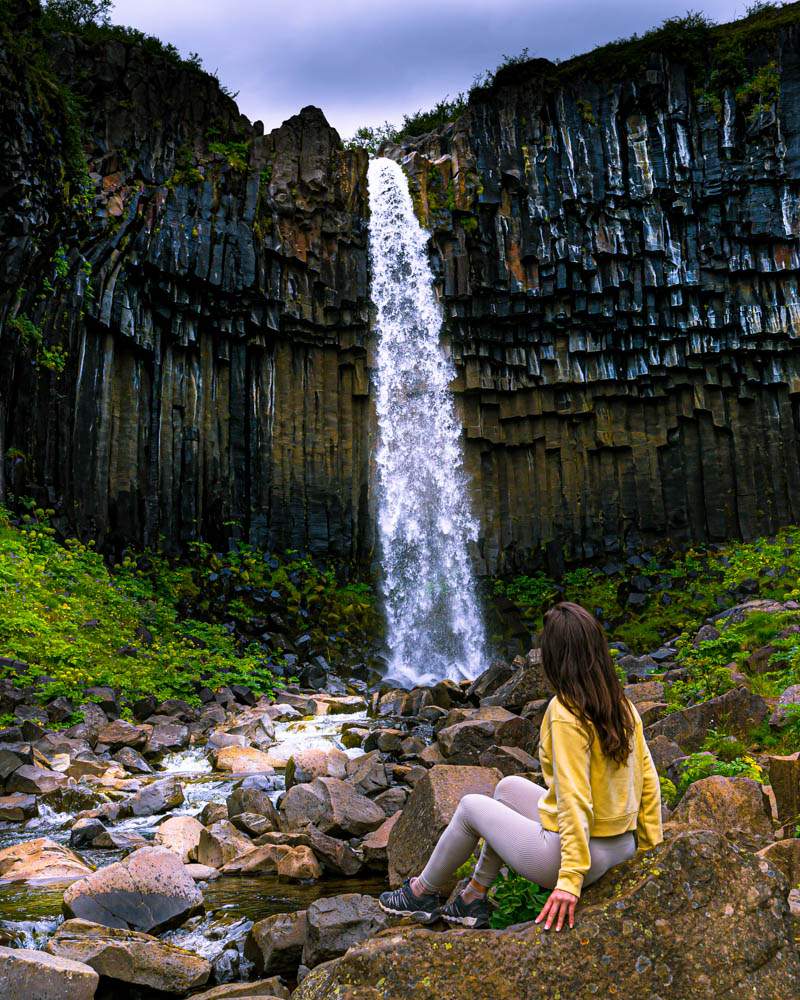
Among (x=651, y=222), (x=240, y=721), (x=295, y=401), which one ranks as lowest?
(x=240, y=721)

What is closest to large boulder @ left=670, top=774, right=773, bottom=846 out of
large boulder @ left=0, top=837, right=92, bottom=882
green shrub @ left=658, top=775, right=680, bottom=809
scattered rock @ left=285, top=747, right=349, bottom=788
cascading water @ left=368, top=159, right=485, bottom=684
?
green shrub @ left=658, top=775, right=680, bottom=809

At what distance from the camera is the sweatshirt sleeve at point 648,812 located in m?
3.40

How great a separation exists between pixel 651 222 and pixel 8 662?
1993cm

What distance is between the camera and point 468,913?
365cm

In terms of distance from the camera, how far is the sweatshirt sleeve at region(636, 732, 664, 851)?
3.40 m

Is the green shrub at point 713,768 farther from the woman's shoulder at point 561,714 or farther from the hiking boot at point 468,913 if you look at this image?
the woman's shoulder at point 561,714

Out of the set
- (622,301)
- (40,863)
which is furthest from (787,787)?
(622,301)

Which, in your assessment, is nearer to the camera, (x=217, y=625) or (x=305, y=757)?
(x=305, y=757)

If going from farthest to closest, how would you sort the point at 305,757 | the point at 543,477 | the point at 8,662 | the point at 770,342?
→ the point at 543,477, the point at 770,342, the point at 8,662, the point at 305,757

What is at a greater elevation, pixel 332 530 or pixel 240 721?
pixel 332 530

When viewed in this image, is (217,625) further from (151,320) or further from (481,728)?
(481,728)

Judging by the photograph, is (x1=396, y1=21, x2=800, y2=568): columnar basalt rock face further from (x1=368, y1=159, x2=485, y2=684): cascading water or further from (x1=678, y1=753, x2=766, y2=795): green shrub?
(x1=678, y1=753, x2=766, y2=795): green shrub

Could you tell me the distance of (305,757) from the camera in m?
8.77

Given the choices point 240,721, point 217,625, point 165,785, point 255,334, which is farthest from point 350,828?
point 255,334
